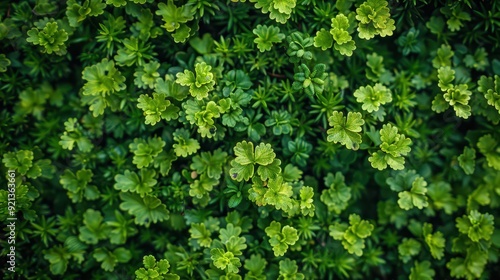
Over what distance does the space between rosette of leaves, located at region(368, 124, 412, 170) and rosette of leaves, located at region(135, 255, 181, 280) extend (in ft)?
3.57

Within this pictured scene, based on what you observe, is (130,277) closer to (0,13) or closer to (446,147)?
(0,13)

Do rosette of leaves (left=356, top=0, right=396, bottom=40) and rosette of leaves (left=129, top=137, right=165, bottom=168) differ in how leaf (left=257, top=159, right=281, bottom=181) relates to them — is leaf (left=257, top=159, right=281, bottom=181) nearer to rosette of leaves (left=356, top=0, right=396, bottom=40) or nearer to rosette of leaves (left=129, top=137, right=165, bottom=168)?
rosette of leaves (left=129, top=137, right=165, bottom=168)

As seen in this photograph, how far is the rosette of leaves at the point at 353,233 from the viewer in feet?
8.49

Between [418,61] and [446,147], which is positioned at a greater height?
[418,61]

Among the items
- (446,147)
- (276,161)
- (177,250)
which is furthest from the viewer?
(446,147)

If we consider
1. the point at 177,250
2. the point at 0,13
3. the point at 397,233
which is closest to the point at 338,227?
the point at 397,233

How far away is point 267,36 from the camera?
246 centimetres

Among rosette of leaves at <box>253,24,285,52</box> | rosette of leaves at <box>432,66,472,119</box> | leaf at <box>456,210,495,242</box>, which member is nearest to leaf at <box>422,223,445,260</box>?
leaf at <box>456,210,495,242</box>

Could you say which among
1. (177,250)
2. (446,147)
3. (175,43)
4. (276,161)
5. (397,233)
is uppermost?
(175,43)

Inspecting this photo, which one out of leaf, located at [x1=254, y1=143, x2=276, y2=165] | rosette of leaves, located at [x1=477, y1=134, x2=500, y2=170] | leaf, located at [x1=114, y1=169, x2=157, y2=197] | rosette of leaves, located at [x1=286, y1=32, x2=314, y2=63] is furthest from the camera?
rosette of leaves, located at [x1=477, y1=134, x2=500, y2=170]

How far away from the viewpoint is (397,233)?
9.45ft

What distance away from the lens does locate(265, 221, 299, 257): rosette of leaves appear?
242 cm

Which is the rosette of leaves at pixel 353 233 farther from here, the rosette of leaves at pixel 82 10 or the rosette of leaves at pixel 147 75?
the rosette of leaves at pixel 82 10

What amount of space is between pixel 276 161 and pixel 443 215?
1.09 meters
